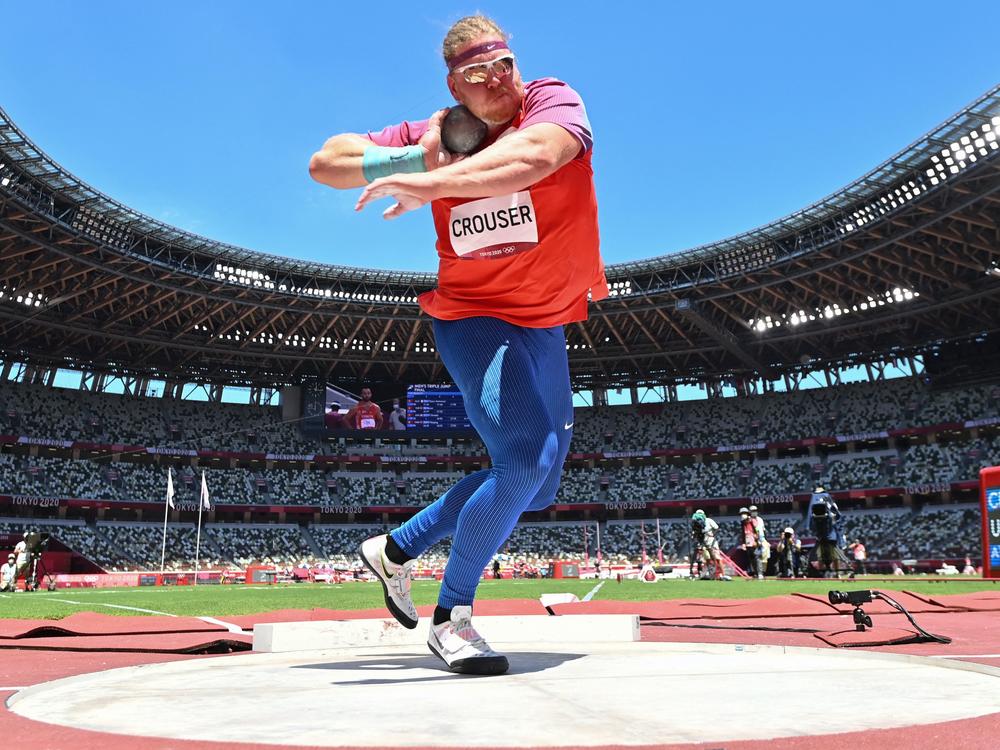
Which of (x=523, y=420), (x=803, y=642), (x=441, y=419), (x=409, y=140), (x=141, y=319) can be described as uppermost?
(x=141, y=319)

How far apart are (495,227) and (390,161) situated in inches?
24.5

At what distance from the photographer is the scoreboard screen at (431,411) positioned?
5378cm

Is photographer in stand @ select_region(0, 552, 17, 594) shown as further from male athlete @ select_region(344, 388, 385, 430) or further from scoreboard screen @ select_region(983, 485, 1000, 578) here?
male athlete @ select_region(344, 388, 385, 430)

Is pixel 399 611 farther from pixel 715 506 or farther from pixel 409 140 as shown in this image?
pixel 715 506

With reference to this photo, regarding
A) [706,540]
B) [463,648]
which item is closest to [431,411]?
[706,540]

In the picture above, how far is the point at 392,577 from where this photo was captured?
14.0ft

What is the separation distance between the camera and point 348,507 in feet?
173

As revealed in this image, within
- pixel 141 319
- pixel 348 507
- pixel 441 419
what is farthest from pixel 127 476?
pixel 441 419

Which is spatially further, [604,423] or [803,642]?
[604,423]

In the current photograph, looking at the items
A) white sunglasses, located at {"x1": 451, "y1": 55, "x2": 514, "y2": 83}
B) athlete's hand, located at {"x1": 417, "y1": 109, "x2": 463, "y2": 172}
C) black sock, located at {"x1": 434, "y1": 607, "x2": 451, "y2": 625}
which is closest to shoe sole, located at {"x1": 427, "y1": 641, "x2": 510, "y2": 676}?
black sock, located at {"x1": 434, "y1": 607, "x2": 451, "y2": 625}

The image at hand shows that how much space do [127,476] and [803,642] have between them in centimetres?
5030

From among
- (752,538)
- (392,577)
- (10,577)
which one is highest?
(392,577)

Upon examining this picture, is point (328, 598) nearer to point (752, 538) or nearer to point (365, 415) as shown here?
point (752, 538)

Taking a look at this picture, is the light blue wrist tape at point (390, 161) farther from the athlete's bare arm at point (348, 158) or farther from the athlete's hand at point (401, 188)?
the athlete's hand at point (401, 188)
